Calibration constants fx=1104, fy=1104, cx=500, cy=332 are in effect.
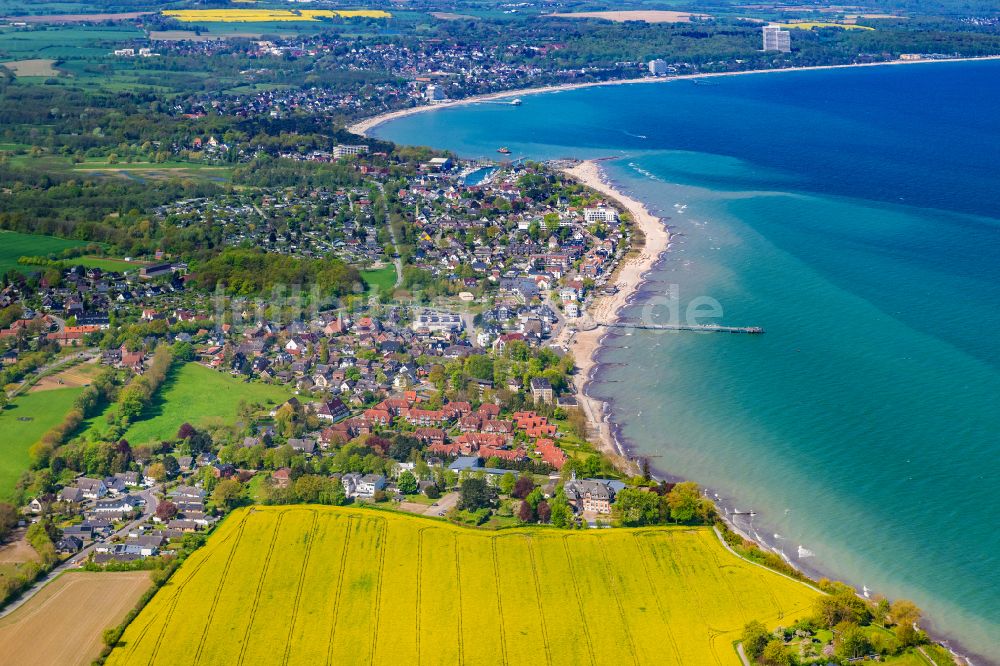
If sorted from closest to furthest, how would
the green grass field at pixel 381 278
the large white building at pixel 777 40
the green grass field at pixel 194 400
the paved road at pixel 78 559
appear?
the paved road at pixel 78 559
the green grass field at pixel 194 400
the green grass field at pixel 381 278
the large white building at pixel 777 40

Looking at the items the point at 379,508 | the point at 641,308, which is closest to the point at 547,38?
the point at 641,308

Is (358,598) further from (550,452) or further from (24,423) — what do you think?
(24,423)

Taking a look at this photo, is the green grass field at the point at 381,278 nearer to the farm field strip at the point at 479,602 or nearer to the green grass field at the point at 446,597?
the green grass field at the point at 446,597

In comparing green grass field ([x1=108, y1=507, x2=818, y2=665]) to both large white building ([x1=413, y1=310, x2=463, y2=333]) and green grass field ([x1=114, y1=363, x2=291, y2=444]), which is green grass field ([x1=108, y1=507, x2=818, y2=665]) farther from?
large white building ([x1=413, y1=310, x2=463, y2=333])

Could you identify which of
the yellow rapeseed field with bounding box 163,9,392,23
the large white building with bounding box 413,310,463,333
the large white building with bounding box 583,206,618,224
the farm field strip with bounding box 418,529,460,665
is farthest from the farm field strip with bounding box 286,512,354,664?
the yellow rapeseed field with bounding box 163,9,392,23

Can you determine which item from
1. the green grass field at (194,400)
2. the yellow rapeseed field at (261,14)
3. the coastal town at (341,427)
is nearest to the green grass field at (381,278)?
the coastal town at (341,427)

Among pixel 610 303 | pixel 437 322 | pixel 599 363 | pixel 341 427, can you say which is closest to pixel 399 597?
pixel 341 427

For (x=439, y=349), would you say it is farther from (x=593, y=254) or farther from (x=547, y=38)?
(x=547, y=38)
